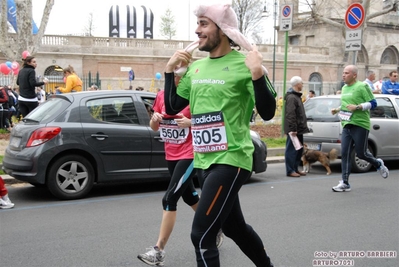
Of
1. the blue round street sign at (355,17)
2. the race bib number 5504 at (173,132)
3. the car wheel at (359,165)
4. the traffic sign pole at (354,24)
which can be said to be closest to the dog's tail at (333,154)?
the car wheel at (359,165)

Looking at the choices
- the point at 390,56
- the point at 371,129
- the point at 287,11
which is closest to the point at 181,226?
the point at 371,129

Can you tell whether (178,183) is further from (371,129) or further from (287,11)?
(287,11)

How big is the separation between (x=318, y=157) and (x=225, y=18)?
725 centimetres

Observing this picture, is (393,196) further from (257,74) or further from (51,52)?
(51,52)

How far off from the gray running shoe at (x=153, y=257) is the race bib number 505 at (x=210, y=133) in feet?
5.00

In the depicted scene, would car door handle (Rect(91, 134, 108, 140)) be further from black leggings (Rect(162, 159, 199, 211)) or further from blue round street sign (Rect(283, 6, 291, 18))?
blue round street sign (Rect(283, 6, 291, 18))

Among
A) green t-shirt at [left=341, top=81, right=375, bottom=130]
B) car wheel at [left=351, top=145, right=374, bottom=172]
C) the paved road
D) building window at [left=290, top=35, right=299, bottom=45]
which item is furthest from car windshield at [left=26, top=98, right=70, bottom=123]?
building window at [left=290, top=35, right=299, bottom=45]

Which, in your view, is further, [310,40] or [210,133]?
[310,40]

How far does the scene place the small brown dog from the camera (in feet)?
32.9

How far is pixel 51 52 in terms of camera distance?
36688 mm

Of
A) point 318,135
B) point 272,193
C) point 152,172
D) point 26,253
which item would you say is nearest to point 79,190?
point 152,172

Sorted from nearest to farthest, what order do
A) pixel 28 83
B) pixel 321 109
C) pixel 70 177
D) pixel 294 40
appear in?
1. pixel 70 177
2. pixel 321 109
3. pixel 28 83
4. pixel 294 40

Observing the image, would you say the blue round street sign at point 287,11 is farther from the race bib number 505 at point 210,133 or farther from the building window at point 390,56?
the building window at point 390,56

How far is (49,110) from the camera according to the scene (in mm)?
7477
